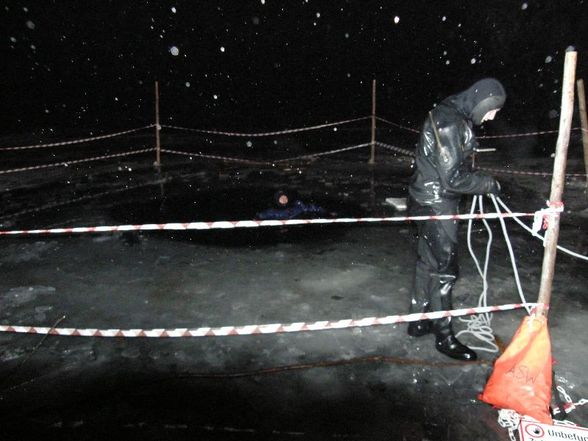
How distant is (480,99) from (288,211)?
16.4 ft

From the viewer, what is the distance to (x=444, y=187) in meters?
3.83

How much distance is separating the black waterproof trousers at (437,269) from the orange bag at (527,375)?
77cm

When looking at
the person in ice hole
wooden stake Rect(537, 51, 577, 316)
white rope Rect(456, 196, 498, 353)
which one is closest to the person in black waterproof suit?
white rope Rect(456, 196, 498, 353)

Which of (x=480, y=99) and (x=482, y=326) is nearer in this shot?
(x=480, y=99)

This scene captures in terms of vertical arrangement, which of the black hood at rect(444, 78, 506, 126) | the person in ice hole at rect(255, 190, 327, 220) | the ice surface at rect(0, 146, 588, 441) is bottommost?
the ice surface at rect(0, 146, 588, 441)

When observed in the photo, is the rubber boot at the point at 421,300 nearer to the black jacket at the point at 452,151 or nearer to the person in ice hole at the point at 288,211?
the black jacket at the point at 452,151

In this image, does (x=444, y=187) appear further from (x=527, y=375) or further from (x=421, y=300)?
(x=527, y=375)

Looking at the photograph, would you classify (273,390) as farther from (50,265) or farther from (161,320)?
(50,265)

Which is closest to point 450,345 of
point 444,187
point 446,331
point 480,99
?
point 446,331

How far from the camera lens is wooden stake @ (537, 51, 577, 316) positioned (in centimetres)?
299

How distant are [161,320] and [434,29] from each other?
41.0 m

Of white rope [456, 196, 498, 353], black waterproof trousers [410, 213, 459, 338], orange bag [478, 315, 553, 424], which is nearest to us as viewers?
orange bag [478, 315, 553, 424]

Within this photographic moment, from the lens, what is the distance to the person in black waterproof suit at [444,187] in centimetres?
370

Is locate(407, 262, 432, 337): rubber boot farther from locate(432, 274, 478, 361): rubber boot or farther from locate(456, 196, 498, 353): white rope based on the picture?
locate(456, 196, 498, 353): white rope
